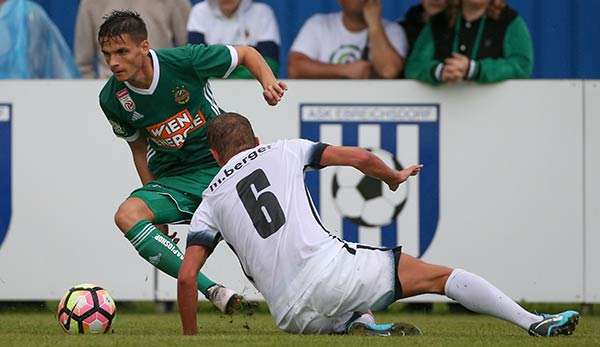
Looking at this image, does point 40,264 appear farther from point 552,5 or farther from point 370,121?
point 552,5

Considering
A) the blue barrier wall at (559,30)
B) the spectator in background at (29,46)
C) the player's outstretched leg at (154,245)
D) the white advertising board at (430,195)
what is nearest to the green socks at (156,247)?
the player's outstretched leg at (154,245)

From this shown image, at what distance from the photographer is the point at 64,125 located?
1173cm

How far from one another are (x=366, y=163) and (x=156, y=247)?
176cm

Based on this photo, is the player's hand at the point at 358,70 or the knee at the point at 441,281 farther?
the player's hand at the point at 358,70

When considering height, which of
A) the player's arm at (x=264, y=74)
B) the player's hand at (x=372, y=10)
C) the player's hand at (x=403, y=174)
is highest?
the player's hand at (x=372, y=10)

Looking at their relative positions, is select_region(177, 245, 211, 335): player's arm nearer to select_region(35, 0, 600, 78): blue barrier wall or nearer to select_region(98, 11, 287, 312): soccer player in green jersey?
select_region(98, 11, 287, 312): soccer player in green jersey

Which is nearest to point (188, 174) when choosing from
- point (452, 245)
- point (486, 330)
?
point (486, 330)

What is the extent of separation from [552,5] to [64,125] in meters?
5.68

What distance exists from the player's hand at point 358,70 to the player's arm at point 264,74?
9.49 feet

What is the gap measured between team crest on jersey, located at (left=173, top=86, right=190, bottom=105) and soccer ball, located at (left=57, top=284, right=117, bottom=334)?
138cm

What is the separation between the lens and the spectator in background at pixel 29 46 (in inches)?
498

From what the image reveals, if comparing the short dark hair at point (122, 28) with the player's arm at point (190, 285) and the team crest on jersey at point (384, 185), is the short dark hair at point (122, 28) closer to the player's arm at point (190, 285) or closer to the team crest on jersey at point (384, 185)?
the player's arm at point (190, 285)

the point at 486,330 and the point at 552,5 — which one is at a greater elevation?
the point at 552,5

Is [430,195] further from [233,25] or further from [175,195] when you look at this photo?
[175,195]
